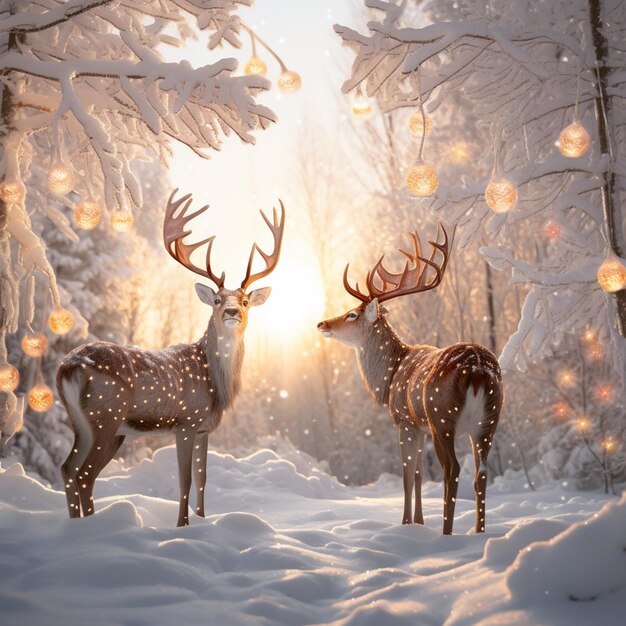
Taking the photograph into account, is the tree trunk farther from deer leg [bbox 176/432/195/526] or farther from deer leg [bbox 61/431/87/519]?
deer leg [bbox 61/431/87/519]

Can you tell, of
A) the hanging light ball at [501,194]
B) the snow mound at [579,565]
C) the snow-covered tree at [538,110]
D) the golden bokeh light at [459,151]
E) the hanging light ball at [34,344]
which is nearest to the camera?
the snow mound at [579,565]

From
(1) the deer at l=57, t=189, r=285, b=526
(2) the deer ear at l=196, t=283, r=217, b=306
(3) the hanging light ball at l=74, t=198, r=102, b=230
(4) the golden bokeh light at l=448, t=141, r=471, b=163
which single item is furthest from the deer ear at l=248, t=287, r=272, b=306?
(4) the golden bokeh light at l=448, t=141, r=471, b=163

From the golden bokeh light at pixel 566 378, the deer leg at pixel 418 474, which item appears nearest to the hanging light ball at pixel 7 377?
the deer leg at pixel 418 474

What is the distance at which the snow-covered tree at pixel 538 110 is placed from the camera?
5.23 m

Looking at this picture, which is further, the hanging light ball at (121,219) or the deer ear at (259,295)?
the deer ear at (259,295)

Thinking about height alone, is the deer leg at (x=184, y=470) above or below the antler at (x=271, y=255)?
below

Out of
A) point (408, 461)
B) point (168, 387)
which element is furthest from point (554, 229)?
point (168, 387)

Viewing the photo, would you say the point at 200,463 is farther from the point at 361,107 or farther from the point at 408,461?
the point at 361,107

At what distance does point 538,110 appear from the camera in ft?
20.3

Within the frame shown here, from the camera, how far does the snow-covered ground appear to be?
3.05 metres

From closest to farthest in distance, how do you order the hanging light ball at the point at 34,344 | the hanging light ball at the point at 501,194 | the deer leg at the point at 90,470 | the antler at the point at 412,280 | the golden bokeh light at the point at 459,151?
the deer leg at the point at 90,470, the hanging light ball at the point at 501,194, the hanging light ball at the point at 34,344, the antler at the point at 412,280, the golden bokeh light at the point at 459,151

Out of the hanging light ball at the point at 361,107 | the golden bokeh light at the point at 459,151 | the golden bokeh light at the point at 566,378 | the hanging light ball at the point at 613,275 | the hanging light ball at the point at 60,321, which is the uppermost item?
the golden bokeh light at the point at 459,151

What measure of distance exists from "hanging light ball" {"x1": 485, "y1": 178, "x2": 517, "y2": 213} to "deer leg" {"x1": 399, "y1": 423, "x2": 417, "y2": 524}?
1.96 m

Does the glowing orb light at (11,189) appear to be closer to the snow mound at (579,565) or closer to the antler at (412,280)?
the antler at (412,280)
